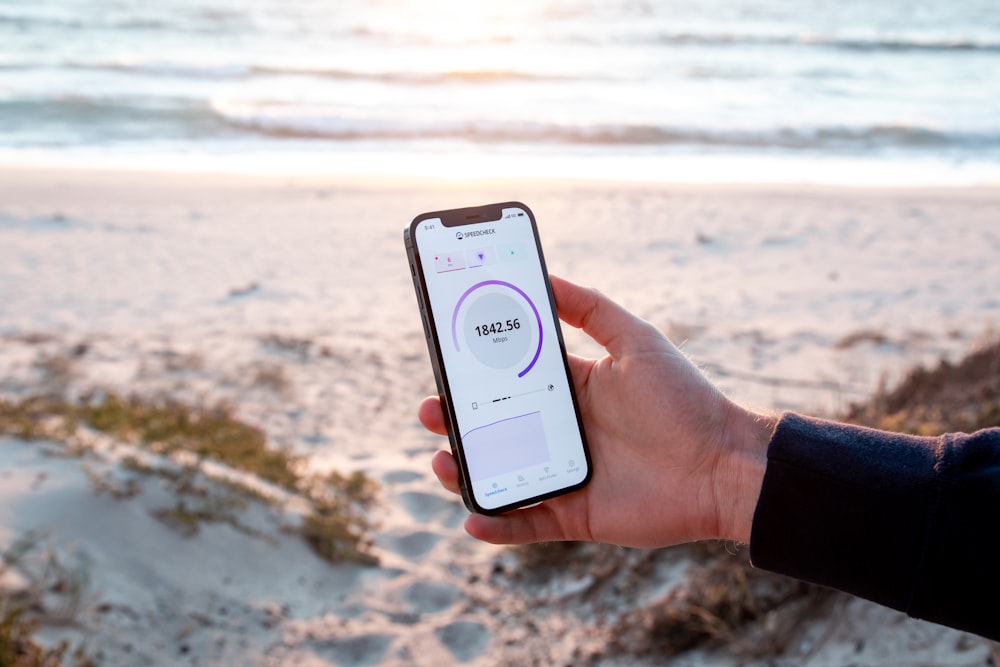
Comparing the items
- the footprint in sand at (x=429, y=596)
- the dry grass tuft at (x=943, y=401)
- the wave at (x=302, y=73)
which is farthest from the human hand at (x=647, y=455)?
the wave at (x=302, y=73)

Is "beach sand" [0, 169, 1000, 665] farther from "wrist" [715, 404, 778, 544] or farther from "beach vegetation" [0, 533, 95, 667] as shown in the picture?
"wrist" [715, 404, 778, 544]

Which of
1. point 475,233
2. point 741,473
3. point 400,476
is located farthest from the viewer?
point 400,476

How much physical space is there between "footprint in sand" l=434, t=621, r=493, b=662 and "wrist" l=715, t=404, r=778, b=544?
4.54 ft

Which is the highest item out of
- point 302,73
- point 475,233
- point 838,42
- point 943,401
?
point 838,42

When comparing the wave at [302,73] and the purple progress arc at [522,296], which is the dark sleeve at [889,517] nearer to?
the purple progress arc at [522,296]

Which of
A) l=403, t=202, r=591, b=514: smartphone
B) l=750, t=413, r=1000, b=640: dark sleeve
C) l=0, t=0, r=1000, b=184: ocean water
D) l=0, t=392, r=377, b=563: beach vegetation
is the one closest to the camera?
l=750, t=413, r=1000, b=640: dark sleeve

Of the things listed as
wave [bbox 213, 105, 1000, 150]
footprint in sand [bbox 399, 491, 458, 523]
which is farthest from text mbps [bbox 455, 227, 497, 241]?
wave [bbox 213, 105, 1000, 150]

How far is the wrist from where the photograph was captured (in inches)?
80.5

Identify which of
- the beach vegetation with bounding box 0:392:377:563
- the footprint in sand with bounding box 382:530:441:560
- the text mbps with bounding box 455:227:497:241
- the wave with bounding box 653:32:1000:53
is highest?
the wave with bounding box 653:32:1000:53

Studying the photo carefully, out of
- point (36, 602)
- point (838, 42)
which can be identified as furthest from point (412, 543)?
point (838, 42)

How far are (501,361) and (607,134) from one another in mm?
13020

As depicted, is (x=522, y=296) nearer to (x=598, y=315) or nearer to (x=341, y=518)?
(x=598, y=315)

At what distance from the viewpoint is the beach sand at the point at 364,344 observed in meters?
3.12

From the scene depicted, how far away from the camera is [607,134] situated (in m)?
14.7
